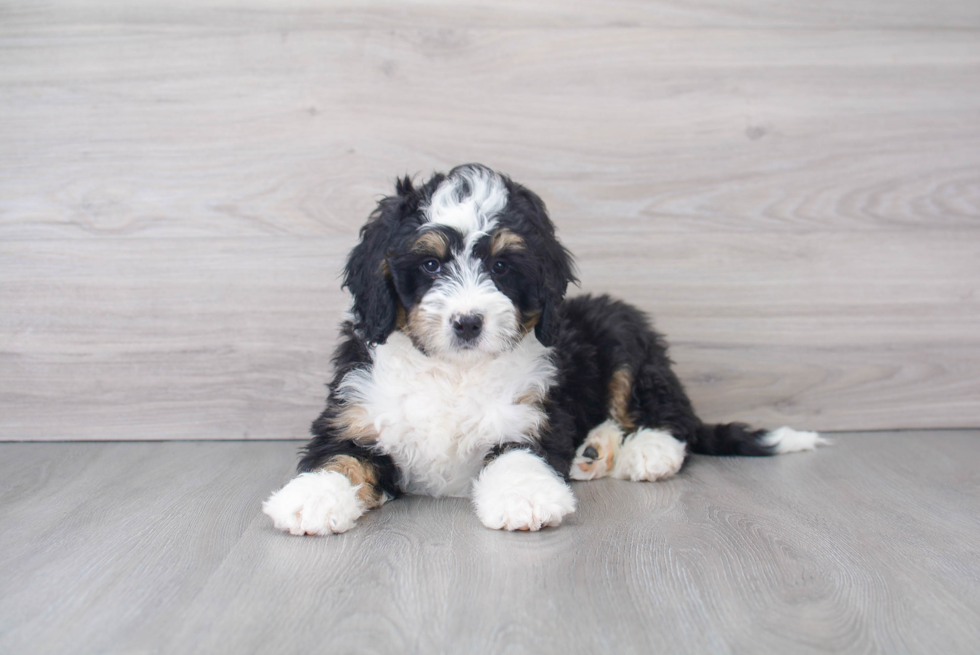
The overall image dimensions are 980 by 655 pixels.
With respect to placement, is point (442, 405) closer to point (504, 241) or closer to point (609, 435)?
point (504, 241)

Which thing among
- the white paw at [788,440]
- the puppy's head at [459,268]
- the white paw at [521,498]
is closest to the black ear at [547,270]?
the puppy's head at [459,268]

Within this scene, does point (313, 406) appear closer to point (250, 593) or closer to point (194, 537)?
point (194, 537)

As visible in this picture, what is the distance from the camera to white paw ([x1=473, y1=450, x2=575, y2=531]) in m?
1.85

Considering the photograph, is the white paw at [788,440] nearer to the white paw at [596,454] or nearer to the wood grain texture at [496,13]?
the white paw at [596,454]

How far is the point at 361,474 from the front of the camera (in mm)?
2043

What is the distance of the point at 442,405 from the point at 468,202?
0.58 m

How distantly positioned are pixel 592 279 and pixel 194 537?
176 cm

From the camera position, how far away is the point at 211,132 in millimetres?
2850

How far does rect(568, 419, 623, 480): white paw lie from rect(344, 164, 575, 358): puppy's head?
54 cm

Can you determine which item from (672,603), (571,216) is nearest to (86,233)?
(571,216)

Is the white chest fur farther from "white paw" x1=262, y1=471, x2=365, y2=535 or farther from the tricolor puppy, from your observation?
"white paw" x1=262, y1=471, x2=365, y2=535

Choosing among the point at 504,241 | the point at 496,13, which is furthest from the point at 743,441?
the point at 496,13

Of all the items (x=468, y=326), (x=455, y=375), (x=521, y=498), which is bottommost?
(x=521, y=498)

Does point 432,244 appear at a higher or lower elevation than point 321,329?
higher
